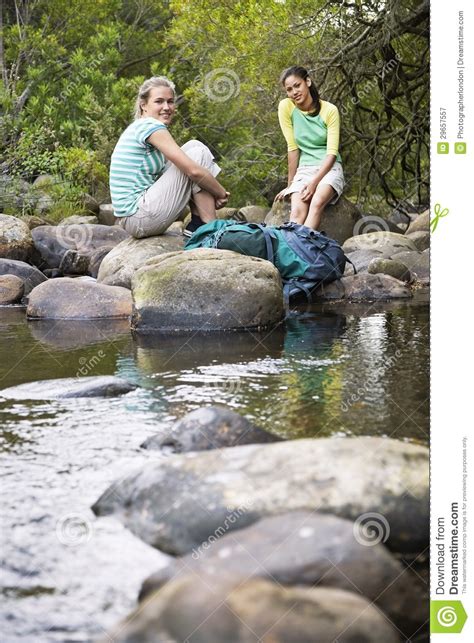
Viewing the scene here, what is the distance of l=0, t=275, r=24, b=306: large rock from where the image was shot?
8.30 meters

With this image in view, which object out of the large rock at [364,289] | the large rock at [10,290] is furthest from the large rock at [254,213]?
the large rock at [364,289]

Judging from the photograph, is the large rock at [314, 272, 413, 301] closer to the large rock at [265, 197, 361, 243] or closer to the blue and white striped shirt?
the blue and white striped shirt

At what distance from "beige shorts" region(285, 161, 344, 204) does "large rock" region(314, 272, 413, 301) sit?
1.14 metres

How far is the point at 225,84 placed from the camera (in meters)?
12.7

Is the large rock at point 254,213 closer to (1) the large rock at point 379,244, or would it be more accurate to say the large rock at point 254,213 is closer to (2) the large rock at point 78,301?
(1) the large rock at point 379,244

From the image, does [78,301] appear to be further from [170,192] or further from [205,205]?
[205,205]

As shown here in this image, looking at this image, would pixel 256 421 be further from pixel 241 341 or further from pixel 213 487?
pixel 241 341

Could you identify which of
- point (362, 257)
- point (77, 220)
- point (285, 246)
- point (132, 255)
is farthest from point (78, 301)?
point (77, 220)

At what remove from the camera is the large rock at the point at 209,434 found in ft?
10.2

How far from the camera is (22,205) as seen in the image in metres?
14.1

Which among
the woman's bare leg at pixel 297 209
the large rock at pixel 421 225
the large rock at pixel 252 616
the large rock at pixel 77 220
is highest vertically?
the woman's bare leg at pixel 297 209

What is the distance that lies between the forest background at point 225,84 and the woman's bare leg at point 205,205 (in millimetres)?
3225

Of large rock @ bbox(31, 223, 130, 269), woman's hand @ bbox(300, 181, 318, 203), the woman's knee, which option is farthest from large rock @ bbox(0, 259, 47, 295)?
woman's hand @ bbox(300, 181, 318, 203)
